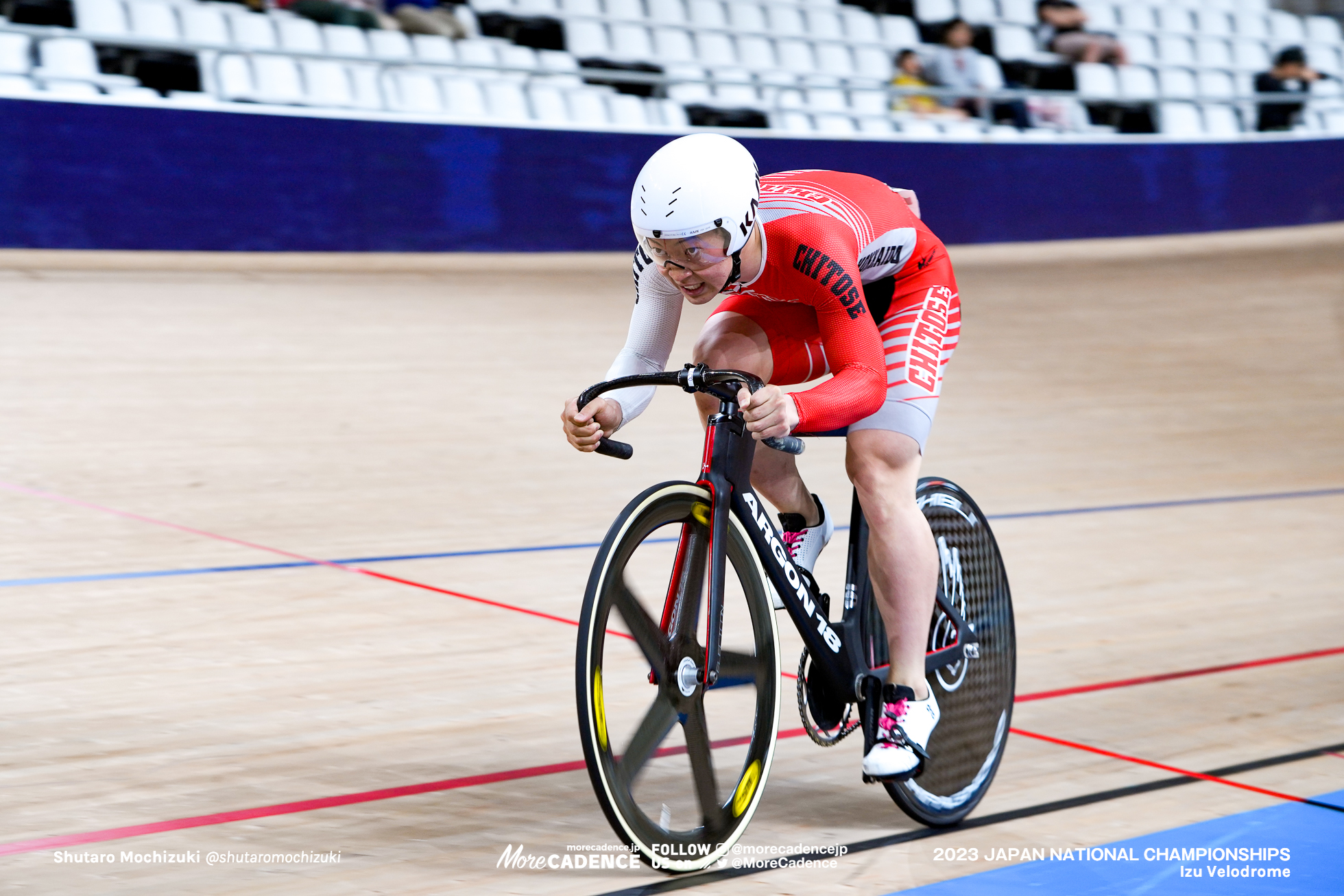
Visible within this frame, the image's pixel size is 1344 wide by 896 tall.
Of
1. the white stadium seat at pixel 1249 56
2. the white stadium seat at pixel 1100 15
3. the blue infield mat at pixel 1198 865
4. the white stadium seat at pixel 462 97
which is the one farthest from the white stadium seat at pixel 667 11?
the blue infield mat at pixel 1198 865

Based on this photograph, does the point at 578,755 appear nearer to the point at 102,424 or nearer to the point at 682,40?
the point at 102,424

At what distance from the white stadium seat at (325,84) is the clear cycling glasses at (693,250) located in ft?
24.0

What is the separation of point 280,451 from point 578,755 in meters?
2.75

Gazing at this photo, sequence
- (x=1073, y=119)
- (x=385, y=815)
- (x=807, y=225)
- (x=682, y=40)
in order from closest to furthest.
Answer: (x=807, y=225)
(x=385, y=815)
(x=682, y=40)
(x=1073, y=119)

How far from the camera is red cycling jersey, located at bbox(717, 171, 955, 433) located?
2.11 meters

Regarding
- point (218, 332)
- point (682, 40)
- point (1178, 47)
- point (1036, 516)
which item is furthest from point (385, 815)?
point (1178, 47)

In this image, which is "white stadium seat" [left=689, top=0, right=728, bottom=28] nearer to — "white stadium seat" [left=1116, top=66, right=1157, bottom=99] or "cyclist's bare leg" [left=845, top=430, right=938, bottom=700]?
"white stadium seat" [left=1116, top=66, right=1157, bottom=99]

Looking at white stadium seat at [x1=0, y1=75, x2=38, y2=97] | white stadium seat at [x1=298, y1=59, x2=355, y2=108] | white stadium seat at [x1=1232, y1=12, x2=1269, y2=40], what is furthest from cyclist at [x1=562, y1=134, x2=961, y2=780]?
white stadium seat at [x1=1232, y1=12, x2=1269, y2=40]

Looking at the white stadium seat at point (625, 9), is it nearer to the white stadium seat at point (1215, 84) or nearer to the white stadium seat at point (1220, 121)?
the white stadium seat at point (1220, 121)

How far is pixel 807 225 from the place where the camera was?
2178 mm

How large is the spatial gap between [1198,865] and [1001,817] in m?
0.36

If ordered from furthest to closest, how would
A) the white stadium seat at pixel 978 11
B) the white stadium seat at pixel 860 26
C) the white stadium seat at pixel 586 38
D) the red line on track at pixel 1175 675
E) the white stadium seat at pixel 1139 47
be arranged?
the white stadium seat at pixel 1139 47, the white stadium seat at pixel 978 11, the white stadium seat at pixel 860 26, the white stadium seat at pixel 586 38, the red line on track at pixel 1175 675

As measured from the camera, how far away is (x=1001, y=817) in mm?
2555

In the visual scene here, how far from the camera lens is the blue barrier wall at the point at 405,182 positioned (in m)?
7.82
